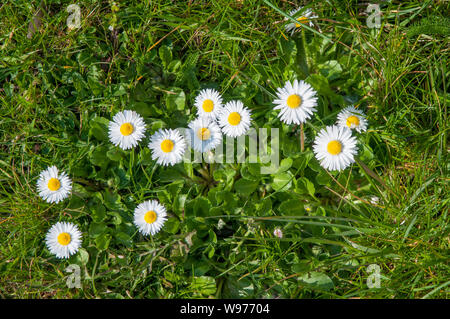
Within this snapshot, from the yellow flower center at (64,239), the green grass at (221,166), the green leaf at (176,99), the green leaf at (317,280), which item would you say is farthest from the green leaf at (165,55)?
the green leaf at (317,280)

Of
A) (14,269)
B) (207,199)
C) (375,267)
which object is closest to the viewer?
(375,267)

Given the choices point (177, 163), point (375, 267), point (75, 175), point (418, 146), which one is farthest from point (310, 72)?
point (75, 175)

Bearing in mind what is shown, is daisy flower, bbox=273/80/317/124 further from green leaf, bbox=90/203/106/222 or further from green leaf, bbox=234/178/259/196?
green leaf, bbox=90/203/106/222

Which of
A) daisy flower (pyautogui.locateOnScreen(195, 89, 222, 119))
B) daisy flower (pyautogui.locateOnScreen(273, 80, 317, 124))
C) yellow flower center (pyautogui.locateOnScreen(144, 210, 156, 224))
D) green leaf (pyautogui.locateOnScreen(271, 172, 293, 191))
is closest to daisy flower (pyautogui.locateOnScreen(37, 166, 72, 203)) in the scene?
yellow flower center (pyautogui.locateOnScreen(144, 210, 156, 224))

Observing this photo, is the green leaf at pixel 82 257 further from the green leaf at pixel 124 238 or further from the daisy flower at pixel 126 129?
the daisy flower at pixel 126 129

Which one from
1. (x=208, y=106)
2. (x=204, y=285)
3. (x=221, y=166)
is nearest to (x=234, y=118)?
(x=208, y=106)
